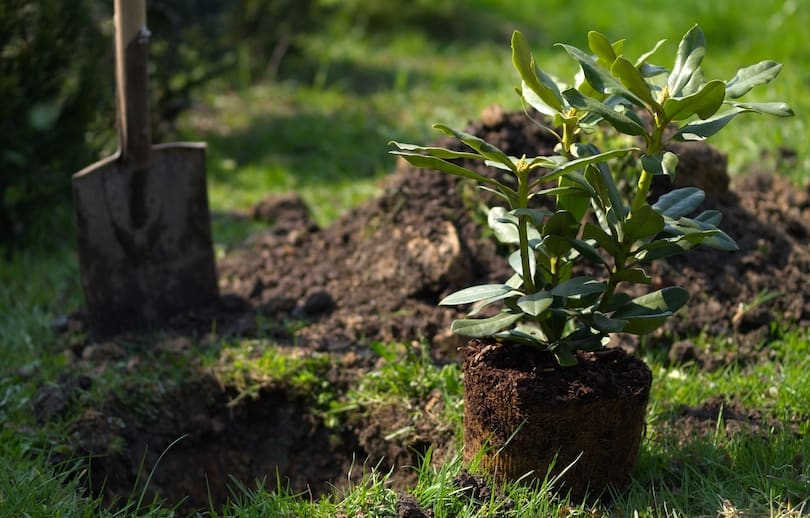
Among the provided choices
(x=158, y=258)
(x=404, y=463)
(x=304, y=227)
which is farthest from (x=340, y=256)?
(x=404, y=463)

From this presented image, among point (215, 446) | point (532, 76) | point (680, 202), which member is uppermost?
point (532, 76)

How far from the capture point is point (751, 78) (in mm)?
2219

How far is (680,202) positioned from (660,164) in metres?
0.23

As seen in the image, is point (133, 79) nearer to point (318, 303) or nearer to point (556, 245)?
point (318, 303)

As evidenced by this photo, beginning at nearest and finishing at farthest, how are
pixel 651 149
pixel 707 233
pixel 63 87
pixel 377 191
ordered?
1. pixel 707 233
2. pixel 651 149
3. pixel 63 87
4. pixel 377 191

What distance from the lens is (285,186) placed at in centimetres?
Answer: 511

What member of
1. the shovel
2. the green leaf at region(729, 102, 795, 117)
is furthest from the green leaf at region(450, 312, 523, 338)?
the shovel

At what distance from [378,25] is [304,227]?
4495mm

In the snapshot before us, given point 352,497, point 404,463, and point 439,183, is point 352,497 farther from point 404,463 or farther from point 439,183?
point 439,183

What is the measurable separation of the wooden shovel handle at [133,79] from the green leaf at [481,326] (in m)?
1.59

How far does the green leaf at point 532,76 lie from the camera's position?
214 centimetres

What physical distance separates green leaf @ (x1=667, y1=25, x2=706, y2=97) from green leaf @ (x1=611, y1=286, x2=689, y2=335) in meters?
0.47

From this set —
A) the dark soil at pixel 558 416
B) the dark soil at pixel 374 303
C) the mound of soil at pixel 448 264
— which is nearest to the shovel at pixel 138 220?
the dark soil at pixel 374 303

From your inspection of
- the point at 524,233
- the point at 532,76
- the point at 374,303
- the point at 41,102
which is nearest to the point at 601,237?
the point at 524,233
